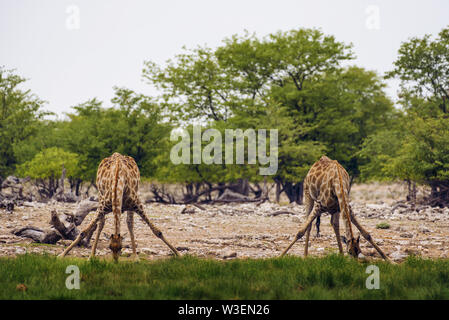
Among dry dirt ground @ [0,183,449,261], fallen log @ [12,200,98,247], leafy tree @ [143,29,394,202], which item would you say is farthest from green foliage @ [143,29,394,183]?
fallen log @ [12,200,98,247]

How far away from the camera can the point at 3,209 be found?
1723cm

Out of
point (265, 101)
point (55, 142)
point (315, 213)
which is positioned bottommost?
point (315, 213)

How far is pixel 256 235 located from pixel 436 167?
1474 centimetres

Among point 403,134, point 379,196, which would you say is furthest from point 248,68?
point 379,196

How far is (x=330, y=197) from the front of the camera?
948 cm

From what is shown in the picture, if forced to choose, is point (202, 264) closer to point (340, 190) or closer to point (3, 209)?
point (340, 190)

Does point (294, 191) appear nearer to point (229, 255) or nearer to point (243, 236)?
point (243, 236)

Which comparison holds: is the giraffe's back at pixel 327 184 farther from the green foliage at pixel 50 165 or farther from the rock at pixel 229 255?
the green foliage at pixel 50 165

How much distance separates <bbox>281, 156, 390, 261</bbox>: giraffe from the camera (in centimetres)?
861

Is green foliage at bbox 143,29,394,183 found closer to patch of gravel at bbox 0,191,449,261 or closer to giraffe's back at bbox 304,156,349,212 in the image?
patch of gravel at bbox 0,191,449,261

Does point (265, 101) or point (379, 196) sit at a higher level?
point (265, 101)

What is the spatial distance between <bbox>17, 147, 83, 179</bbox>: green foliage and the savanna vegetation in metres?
0.07

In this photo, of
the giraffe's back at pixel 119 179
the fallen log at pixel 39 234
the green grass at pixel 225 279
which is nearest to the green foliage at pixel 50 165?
the fallen log at pixel 39 234

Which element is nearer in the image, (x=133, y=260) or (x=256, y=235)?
(x=133, y=260)
